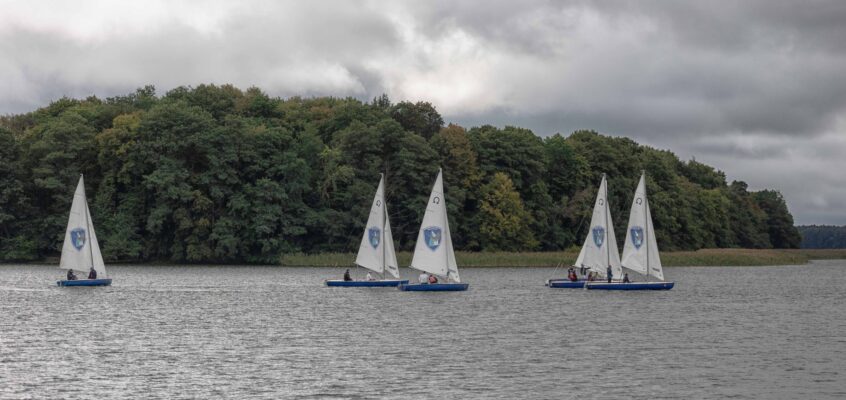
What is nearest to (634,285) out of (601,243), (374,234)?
(601,243)

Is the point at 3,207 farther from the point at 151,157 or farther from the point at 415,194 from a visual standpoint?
the point at 415,194

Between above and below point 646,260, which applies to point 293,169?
above

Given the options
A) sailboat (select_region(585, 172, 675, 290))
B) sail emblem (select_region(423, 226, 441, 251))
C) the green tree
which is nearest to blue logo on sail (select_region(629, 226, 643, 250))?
sailboat (select_region(585, 172, 675, 290))

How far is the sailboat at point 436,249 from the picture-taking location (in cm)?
7444

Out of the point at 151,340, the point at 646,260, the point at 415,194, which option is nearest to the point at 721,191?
the point at 415,194

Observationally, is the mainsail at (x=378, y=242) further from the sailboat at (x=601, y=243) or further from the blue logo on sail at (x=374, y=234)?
the sailboat at (x=601, y=243)

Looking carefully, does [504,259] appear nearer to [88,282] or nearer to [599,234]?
[599,234]

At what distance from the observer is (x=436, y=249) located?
2965 inches

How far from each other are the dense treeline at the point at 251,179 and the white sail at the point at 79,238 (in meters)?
37.8

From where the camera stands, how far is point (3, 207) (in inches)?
4815

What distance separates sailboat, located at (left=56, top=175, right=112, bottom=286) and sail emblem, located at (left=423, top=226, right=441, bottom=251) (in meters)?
23.5

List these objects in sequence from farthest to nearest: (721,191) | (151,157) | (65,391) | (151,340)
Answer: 1. (721,191)
2. (151,157)
3. (151,340)
4. (65,391)

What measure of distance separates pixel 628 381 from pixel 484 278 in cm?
5978

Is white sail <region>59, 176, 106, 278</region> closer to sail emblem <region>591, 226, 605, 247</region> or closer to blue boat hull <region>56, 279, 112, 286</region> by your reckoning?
blue boat hull <region>56, 279, 112, 286</region>
